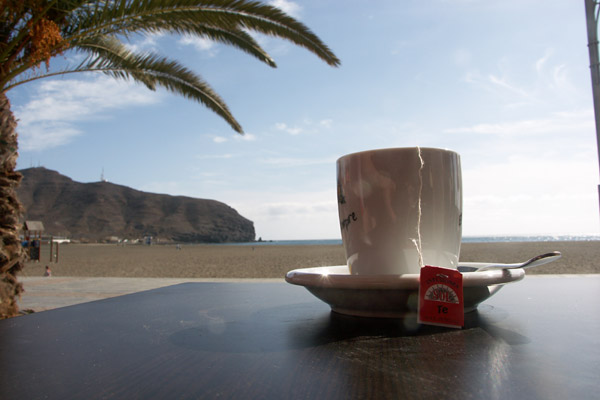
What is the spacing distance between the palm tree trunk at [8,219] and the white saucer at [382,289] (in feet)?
10.3

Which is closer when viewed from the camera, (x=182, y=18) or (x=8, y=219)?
(x=8, y=219)

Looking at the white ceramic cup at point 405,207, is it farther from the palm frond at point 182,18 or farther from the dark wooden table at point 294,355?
the palm frond at point 182,18

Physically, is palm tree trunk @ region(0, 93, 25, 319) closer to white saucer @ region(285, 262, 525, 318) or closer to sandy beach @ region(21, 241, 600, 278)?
white saucer @ region(285, 262, 525, 318)

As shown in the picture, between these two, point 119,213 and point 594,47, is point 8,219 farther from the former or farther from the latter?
point 119,213

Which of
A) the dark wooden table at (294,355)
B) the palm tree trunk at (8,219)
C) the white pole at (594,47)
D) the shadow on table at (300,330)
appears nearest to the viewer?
the dark wooden table at (294,355)

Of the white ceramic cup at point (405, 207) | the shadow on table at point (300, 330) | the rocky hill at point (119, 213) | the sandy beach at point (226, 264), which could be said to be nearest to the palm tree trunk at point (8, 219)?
the shadow on table at point (300, 330)

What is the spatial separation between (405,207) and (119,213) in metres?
74.7

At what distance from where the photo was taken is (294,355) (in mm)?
371

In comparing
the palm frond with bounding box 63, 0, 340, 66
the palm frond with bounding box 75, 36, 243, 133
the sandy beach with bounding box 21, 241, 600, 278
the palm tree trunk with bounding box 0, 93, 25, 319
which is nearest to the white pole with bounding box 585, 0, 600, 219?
the palm frond with bounding box 63, 0, 340, 66

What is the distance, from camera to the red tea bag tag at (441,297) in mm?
490

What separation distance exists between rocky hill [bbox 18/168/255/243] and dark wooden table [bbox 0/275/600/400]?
64.6 metres

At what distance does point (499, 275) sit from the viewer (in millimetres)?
528

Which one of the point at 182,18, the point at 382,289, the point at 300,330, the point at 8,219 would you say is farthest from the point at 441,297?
the point at 8,219

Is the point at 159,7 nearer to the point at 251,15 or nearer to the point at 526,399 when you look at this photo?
the point at 251,15
